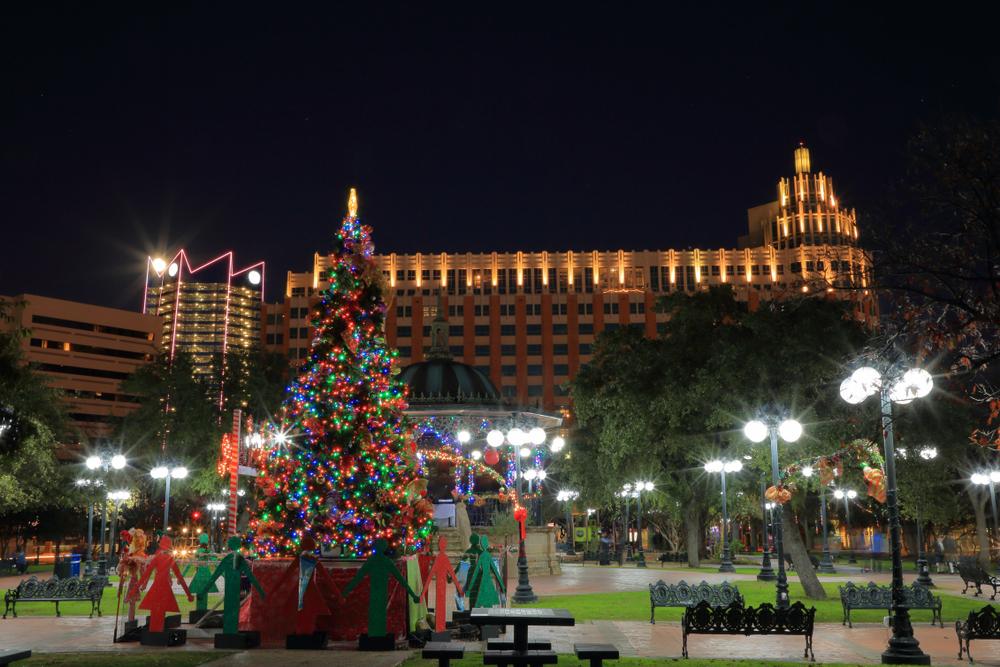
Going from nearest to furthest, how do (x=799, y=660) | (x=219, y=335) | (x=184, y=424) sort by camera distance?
(x=799, y=660), (x=184, y=424), (x=219, y=335)

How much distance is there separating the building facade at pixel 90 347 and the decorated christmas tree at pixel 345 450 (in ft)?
331

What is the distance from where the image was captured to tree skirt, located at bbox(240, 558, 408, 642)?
44.4ft

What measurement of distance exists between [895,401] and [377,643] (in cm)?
865

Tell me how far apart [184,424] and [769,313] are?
38280 millimetres

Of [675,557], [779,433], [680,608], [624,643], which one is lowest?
[675,557]

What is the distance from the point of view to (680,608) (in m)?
19.2

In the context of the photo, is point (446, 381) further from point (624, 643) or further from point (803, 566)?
point (624, 643)

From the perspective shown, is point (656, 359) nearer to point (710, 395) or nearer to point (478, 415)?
point (710, 395)

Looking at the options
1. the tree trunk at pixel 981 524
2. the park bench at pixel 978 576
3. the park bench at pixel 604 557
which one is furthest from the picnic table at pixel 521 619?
the tree trunk at pixel 981 524

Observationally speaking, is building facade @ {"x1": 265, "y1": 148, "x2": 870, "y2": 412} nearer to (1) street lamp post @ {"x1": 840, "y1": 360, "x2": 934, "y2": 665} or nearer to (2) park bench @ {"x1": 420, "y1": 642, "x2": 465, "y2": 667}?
(1) street lamp post @ {"x1": 840, "y1": 360, "x2": 934, "y2": 665}

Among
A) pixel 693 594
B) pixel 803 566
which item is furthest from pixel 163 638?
pixel 803 566

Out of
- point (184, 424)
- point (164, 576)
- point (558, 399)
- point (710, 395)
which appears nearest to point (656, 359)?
point (710, 395)

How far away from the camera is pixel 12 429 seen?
1469 cm

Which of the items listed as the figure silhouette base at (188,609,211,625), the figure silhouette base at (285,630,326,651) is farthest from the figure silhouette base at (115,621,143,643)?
the figure silhouette base at (285,630,326,651)
